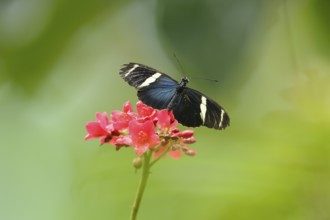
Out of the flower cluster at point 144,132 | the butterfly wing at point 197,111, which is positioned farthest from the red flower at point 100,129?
the butterfly wing at point 197,111

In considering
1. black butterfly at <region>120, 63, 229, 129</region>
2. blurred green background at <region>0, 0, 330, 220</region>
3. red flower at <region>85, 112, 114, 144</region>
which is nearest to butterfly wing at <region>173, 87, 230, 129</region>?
black butterfly at <region>120, 63, 229, 129</region>

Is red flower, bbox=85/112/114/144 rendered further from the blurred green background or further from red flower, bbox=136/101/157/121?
the blurred green background

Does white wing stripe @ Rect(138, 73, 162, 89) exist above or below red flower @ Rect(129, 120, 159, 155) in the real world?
above

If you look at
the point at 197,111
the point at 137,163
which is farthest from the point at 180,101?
the point at 137,163

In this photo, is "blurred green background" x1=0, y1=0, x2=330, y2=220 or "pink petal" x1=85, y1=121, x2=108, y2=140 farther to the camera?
"blurred green background" x1=0, y1=0, x2=330, y2=220

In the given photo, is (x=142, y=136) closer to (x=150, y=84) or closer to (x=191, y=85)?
(x=150, y=84)

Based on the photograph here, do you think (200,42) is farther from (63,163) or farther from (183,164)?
(183,164)

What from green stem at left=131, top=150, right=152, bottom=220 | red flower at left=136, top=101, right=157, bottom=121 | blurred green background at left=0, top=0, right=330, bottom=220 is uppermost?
blurred green background at left=0, top=0, right=330, bottom=220
